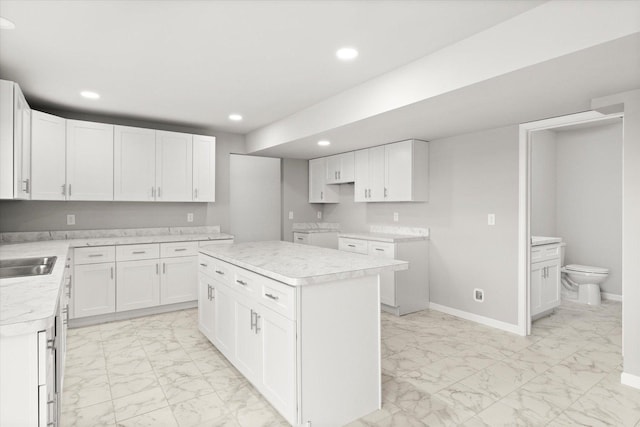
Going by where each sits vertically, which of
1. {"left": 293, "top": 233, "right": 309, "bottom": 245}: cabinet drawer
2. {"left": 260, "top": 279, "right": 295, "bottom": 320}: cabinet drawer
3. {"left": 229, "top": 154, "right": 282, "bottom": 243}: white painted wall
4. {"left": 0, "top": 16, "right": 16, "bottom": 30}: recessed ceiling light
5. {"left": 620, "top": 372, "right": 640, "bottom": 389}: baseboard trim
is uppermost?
{"left": 0, "top": 16, "right": 16, "bottom": 30}: recessed ceiling light

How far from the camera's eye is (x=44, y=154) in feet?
12.4

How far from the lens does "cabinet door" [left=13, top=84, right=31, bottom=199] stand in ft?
9.51

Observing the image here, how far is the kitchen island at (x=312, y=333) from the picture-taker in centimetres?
199

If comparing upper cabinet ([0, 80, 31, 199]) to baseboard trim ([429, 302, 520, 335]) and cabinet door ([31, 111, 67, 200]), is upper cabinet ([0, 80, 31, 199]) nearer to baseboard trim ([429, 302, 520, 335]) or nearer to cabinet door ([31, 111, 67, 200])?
cabinet door ([31, 111, 67, 200])

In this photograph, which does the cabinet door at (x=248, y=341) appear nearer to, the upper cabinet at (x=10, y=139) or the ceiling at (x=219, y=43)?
the ceiling at (x=219, y=43)

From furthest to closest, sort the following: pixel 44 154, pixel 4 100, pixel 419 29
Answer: pixel 44 154, pixel 4 100, pixel 419 29

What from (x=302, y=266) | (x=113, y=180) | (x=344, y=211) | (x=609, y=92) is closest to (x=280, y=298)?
(x=302, y=266)

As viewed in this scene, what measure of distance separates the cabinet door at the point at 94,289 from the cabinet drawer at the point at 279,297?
2585mm

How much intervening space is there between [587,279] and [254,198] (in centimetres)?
475

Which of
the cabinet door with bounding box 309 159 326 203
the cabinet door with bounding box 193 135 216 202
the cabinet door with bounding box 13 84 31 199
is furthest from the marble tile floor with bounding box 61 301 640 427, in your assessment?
the cabinet door with bounding box 309 159 326 203

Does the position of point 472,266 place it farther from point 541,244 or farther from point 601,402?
point 601,402

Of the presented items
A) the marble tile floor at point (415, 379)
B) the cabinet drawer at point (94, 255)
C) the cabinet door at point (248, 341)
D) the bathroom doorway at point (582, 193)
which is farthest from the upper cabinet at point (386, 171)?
the cabinet drawer at point (94, 255)

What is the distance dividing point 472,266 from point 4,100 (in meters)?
4.62

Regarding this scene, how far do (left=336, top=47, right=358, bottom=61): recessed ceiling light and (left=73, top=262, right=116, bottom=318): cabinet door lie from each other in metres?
3.26
